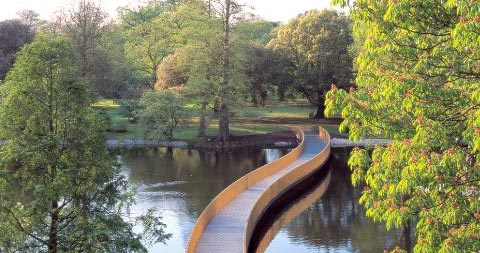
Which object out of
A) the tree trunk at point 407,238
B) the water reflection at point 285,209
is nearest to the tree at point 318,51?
the water reflection at point 285,209

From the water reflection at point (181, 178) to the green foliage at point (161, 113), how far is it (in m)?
1.73

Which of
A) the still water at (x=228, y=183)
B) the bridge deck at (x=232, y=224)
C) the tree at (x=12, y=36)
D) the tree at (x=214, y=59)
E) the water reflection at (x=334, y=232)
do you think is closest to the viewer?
the bridge deck at (x=232, y=224)

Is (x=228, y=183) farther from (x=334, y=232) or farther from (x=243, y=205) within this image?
(x=334, y=232)

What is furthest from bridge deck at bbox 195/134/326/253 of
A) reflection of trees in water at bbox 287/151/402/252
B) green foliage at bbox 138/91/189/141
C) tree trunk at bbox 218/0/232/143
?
tree trunk at bbox 218/0/232/143

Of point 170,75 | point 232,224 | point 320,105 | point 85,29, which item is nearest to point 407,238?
point 232,224

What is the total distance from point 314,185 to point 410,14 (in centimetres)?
2921

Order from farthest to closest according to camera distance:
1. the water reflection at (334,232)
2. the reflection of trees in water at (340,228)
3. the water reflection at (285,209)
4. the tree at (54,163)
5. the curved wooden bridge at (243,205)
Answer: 1. the water reflection at (285,209)
2. the reflection of trees in water at (340,228)
3. the water reflection at (334,232)
4. the curved wooden bridge at (243,205)
5. the tree at (54,163)

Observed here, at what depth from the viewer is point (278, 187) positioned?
33.2 meters

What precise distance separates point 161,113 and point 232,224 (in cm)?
2602

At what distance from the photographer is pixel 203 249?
21.7m

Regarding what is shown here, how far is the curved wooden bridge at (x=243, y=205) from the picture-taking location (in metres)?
22.2

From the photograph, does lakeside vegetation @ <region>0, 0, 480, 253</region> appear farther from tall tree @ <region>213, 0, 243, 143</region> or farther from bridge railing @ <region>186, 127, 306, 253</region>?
tall tree @ <region>213, 0, 243, 143</region>

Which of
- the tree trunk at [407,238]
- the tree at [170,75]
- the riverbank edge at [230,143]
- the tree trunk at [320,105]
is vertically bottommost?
the tree trunk at [407,238]

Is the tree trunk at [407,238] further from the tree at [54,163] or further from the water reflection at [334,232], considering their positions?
the tree at [54,163]
